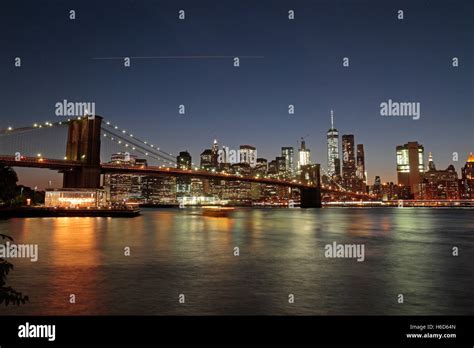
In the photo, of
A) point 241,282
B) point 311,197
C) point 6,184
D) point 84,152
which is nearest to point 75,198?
point 84,152

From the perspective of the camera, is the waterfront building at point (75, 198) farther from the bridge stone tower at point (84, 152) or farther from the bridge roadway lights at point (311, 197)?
the bridge roadway lights at point (311, 197)

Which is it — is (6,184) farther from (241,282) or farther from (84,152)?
(241,282)

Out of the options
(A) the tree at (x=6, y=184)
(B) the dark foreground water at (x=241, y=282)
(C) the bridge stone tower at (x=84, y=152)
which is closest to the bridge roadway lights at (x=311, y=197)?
(C) the bridge stone tower at (x=84, y=152)

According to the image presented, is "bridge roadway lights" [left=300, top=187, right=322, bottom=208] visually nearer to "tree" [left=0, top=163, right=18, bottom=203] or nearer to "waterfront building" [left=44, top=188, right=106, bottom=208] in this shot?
"waterfront building" [left=44, top=188, right=106, bottom=208]

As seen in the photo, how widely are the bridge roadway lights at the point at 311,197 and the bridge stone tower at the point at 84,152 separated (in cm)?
5881

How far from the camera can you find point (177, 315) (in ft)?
29.0

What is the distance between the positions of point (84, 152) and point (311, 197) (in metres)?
64.6

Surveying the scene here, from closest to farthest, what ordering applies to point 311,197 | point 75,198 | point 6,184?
point 6,184, point 75,198, point 311,197

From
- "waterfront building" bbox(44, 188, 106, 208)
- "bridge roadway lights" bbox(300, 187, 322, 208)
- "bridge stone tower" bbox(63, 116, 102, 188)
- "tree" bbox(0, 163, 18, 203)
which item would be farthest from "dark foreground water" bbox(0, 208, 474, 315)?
"bridge roadway lights" bbox(300, 187, 322, 208)

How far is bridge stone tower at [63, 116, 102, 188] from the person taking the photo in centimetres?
6275

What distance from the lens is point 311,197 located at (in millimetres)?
107375

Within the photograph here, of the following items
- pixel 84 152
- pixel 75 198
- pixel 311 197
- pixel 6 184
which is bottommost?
pixel 311 197
